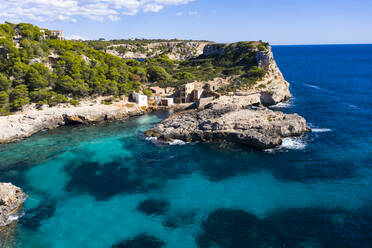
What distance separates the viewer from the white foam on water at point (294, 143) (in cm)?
3597

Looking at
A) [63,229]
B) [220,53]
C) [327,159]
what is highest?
[220,53]

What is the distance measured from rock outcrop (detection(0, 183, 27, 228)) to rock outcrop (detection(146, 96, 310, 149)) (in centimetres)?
2005

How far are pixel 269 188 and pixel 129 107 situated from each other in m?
36.6

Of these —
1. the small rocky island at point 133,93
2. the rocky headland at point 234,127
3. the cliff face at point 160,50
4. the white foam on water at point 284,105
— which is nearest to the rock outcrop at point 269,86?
the small rocky island at point 133,93

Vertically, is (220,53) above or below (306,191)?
above

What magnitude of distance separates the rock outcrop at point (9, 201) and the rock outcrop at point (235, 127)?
20.0m

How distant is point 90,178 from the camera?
29969 mm

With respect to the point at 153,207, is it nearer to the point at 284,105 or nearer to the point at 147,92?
the point at 147,92

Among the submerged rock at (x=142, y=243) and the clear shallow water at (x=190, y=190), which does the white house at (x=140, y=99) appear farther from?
the submerged rock at (x=142, y=243)

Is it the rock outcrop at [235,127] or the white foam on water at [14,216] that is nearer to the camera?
the white foam on water at [14,216]

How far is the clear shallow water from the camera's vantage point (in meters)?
20.9

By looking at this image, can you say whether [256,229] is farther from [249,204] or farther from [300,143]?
[300,143]

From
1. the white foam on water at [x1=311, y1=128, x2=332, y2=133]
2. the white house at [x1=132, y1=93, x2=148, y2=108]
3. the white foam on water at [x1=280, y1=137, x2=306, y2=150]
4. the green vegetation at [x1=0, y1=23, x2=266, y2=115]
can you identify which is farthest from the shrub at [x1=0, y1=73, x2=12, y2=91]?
the white foam on water at [x1=311, y1=128, x2=332, y2=133]

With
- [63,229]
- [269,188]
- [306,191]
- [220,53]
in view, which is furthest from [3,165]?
[220,53]
